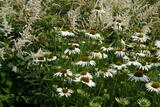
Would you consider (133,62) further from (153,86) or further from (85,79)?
(85,79)

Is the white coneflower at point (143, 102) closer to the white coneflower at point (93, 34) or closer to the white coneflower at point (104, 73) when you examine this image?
the white coneflower at point (104, 73)

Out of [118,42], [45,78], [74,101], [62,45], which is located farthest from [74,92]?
[118,42]

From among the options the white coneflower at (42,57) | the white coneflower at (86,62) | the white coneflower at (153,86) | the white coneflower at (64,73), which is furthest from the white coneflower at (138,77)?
the white coneflower at (42,57)

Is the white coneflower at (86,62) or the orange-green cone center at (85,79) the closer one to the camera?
the orange-green cone center at (85,79)

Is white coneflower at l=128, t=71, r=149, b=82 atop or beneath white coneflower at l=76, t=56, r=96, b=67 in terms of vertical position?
beneath

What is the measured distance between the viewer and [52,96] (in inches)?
135

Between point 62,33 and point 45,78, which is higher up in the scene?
point 62,33

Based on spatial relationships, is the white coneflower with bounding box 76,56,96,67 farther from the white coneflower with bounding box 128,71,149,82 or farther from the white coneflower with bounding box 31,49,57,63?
the white coneflower with bounding box 128,71,149,82

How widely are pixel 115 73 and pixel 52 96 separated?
0.63 metres

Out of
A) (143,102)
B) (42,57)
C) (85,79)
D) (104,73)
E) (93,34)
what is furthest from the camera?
(93,34)

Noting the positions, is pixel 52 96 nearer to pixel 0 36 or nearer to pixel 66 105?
pixel 66 105

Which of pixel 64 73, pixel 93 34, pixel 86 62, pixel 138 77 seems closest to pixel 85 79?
pixel 64 73

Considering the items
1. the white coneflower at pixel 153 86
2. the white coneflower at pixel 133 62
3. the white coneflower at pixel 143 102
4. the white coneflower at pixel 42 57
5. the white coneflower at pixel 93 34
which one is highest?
the white coneflower at pixel 93 34

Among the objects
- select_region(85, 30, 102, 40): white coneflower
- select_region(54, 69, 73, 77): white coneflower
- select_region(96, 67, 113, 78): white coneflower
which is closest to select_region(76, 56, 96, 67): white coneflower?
select_region(96, 67, 113, 78): white coneflower
